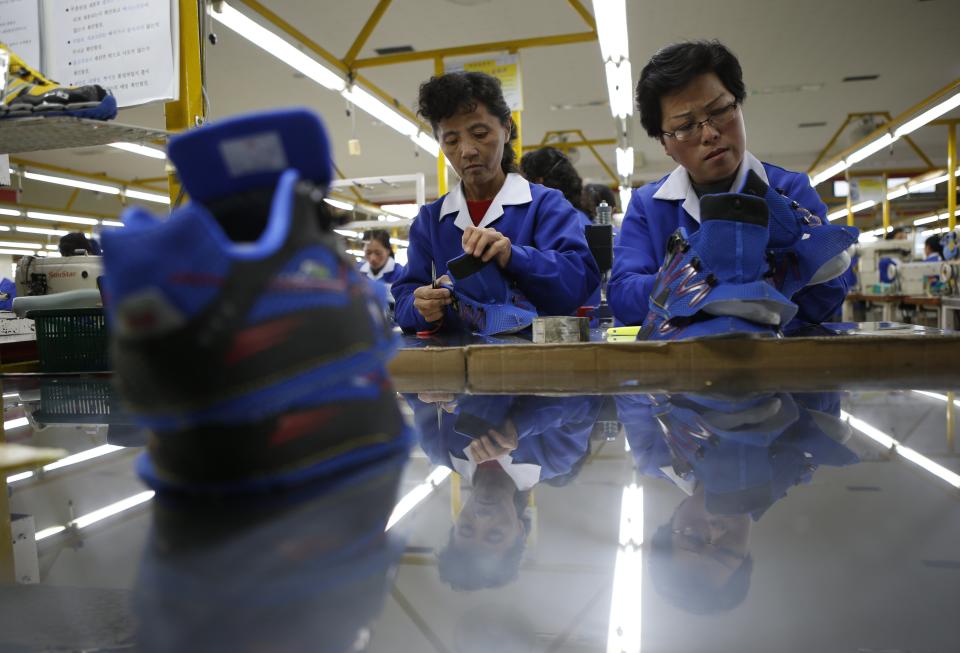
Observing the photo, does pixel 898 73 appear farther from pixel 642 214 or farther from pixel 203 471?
pixel 203 471

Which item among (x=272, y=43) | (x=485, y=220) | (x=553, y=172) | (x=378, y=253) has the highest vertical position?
(x=272, y=43)

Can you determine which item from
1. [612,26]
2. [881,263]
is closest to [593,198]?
[612,26]

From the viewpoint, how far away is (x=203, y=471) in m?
0.41

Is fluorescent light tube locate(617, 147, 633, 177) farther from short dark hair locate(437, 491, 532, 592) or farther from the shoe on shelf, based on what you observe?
short dark hair locate(437, 491, 532, 592)

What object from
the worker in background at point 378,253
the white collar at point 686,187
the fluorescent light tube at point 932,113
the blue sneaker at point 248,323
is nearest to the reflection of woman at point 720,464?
the blue sneaker at point 248,323

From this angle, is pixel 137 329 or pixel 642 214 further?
pixel 642 214

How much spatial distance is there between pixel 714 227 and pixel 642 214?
1.84ft

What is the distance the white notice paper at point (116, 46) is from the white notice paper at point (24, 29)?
24 millimetres

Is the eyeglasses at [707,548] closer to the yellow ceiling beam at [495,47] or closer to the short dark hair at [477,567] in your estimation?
the short dark hair at [477,567]

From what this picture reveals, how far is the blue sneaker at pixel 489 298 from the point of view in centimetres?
160

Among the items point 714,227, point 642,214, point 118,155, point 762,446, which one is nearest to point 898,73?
point 642,214

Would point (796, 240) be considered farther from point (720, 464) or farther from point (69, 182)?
point (69, 182)

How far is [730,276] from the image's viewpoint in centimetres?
108

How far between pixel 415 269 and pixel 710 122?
3.35 feet
